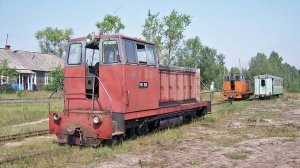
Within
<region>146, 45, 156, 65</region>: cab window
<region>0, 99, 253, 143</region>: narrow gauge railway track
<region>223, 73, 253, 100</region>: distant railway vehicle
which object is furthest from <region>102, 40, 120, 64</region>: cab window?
<region>223, 73, 253, 100</region>: distant railway vehicle

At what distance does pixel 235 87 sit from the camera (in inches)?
1291

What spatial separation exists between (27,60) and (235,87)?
31064 millimetres

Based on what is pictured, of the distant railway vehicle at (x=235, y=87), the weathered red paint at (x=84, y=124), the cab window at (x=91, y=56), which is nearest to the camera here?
the weathered red paint at (x=84, y=124)

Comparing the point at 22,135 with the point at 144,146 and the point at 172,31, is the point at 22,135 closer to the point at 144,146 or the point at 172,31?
the point at 144,146

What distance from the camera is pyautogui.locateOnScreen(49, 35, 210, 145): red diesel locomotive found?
9.17 metres

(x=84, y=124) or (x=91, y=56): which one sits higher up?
(x=91, y=56)

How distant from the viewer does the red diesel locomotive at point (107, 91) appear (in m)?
9.17

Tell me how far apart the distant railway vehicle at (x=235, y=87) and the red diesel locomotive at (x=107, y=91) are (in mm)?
21743

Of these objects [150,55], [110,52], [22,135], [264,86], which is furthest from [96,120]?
[264,86]

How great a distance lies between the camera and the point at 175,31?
4953 cm

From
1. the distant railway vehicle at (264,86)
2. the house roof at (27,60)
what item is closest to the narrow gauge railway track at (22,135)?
the distant railway vehicle at (264,86)

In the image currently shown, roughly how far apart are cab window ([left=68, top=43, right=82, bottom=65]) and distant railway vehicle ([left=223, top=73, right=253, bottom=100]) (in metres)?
24.1

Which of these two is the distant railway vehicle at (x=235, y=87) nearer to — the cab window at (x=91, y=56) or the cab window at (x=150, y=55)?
the cab window at (x=150, y=55)

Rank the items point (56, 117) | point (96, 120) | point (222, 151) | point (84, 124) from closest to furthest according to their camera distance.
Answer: point (222, 151), point (96, 120), point (84, 124), point (56, 117)
